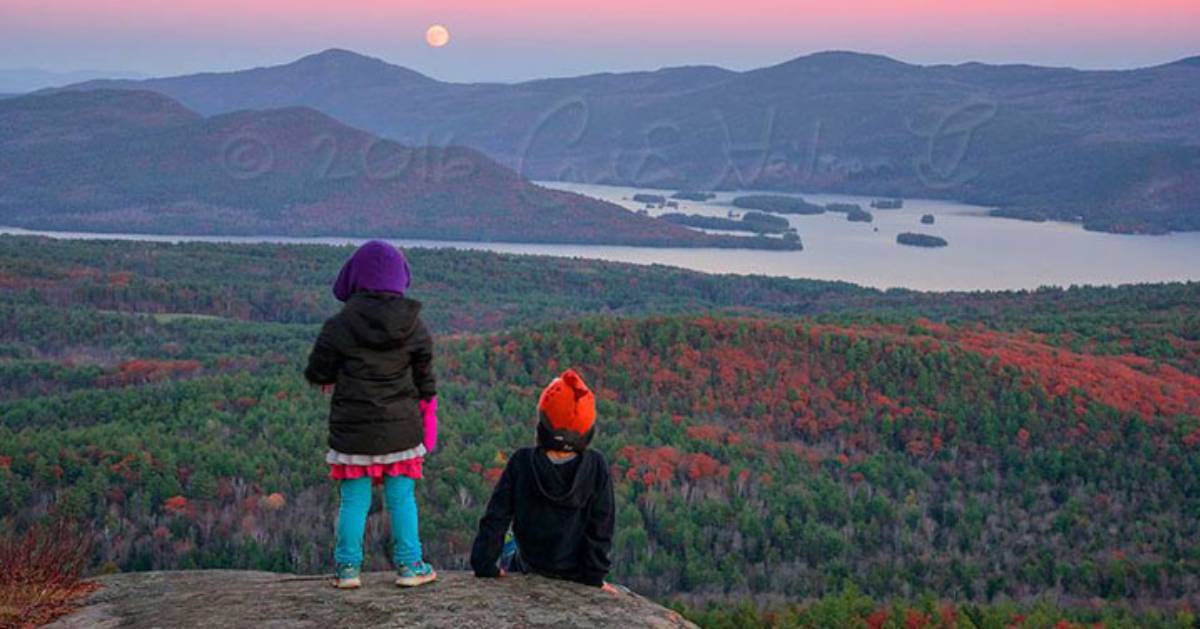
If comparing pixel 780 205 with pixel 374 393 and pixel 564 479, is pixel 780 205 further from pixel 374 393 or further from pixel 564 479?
pixel 374 393

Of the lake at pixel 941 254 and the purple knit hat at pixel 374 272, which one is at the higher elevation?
the purple knit hat at pixel 374 272

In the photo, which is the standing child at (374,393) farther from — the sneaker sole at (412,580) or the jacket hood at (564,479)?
the jacket hood at (564,479)

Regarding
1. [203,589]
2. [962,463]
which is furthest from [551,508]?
[962,463]

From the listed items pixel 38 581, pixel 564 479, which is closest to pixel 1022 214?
pixel 564 479

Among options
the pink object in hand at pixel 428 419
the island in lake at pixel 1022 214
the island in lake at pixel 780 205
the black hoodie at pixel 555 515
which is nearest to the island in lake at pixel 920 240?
the island in lake at pixel 1022 214

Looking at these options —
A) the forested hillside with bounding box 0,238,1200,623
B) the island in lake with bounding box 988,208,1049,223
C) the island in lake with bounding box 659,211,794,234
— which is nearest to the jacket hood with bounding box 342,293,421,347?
the forested hillside with bounding box 0,238,1200,623

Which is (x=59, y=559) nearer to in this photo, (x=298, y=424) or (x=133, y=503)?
(x=133, y=503)
